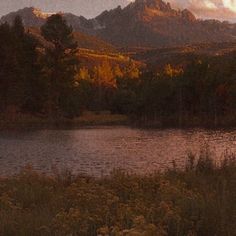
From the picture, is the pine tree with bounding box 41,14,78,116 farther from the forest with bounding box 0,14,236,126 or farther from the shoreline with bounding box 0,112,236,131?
the shoreline with bounding box 0,112,236,131

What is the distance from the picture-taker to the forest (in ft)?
279

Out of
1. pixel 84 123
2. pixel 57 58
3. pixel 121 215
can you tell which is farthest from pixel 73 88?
pixel 121 215

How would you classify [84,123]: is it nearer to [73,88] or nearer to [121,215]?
[73,88]

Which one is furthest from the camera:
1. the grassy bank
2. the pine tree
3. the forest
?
the pine tree

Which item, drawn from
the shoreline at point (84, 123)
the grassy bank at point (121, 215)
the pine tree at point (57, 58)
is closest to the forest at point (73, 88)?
the pine tree at point (57, 58)

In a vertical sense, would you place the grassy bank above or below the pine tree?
below

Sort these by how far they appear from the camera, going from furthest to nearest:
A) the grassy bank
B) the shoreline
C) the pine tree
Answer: the pine tree
the shoreline
the grassy bank

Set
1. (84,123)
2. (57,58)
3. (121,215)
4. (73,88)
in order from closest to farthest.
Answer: (121,215), (57,58), (84,123), (73,88)

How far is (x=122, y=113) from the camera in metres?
129

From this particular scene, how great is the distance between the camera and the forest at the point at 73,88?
8500 cm

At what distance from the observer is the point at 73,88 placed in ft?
312

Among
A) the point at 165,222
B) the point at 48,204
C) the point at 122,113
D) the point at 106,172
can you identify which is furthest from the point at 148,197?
the point at 122,113

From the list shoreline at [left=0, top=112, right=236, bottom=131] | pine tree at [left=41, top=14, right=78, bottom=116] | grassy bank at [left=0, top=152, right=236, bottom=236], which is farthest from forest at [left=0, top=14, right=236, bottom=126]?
grassy bank at [left=0, top=152, right=236, bottom=236]

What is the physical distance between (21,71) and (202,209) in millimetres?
76725
